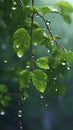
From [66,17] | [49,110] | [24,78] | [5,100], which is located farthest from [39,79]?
[49,110]

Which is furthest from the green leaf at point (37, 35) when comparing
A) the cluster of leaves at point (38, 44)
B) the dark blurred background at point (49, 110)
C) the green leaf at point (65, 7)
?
the dark blurred background at point (49, 110)

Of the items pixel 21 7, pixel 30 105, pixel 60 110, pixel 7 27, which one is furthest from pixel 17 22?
pixel 60 110

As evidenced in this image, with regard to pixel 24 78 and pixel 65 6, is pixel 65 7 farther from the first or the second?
pixel 24 78

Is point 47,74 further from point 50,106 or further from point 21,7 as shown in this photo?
point 50,106

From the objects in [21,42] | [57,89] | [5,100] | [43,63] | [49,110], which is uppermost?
[21,42]

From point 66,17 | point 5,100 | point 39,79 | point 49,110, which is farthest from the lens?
point 49,110

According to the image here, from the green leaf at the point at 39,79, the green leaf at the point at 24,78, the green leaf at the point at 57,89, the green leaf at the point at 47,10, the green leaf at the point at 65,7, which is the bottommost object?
the green leaf at the point at 57,89

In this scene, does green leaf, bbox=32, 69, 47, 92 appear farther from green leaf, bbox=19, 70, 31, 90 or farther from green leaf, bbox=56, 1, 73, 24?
green leaf, bbox=56, 1, 73, 24

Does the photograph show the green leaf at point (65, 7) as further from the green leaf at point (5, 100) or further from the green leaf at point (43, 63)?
the green leaf at point (5, 100)
